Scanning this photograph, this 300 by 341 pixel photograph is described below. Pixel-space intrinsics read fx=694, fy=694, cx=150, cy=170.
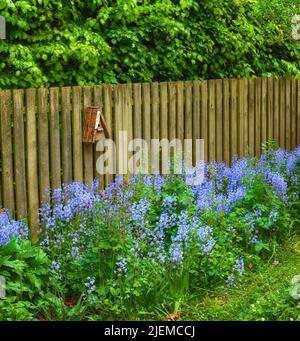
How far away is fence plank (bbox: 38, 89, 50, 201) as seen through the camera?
6.28 m

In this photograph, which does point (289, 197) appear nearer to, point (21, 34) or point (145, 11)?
point (145, 11)

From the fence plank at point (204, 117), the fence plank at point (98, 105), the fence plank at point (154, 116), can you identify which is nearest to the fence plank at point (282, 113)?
the fence plank at point (204, 117)

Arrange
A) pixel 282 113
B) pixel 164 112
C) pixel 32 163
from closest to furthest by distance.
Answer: pixel 32 163 → pixel 164 112 → pixel 282 113

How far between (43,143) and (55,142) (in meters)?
0.15

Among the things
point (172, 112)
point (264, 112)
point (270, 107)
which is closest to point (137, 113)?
point (172, 112)

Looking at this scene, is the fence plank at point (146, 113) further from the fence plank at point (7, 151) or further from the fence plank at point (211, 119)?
the fence plank at point (7, 151)

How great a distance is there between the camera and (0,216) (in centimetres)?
568

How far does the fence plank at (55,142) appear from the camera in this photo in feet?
20.9

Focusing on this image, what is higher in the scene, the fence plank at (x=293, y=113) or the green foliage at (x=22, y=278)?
the fence plank at (x=293, y=113)

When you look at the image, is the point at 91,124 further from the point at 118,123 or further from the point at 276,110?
the point at 276,110

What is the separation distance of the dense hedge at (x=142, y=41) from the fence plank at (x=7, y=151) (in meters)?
0.61

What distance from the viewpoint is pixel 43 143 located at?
6.33m

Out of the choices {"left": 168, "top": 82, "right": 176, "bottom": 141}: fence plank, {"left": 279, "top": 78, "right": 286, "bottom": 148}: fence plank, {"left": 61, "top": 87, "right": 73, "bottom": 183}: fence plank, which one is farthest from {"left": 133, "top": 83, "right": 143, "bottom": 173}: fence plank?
{"left": 279, "top": 78, "right": 286, "bottom": 148}: fence plank

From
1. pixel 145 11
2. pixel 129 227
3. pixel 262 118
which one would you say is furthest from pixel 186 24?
pixel 129 227
